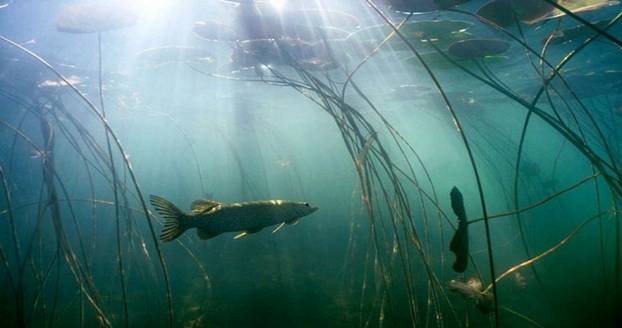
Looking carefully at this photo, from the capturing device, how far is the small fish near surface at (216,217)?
8.11ft

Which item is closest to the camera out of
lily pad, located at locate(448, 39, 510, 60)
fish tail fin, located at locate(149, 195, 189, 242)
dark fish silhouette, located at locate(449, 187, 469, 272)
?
dark fish silhouette, located at locate(449, 187, 469, 272)

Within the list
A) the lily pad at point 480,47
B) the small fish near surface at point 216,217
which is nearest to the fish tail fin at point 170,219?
the small fish near surface at point 216,217

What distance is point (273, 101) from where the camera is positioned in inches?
875

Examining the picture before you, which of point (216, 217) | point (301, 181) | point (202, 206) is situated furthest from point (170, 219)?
point (301, 181)

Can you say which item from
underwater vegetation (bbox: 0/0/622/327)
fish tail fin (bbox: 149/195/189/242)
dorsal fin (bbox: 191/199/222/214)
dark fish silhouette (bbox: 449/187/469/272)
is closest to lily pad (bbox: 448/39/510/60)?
underwater vegetation (bbox: 0/0/622/327)

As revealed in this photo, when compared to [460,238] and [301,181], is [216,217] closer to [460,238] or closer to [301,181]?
[460,238]

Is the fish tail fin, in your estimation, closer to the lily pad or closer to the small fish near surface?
the small fish near surface

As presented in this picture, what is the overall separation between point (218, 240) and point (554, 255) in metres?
13.5

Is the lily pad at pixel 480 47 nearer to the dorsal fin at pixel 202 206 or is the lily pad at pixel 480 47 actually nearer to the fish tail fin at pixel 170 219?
the dorsal fin at pixel 202 206

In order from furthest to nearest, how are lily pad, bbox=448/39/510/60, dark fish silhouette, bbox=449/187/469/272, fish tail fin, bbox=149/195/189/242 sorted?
lily pad, bbox=448/39/510/60, fish tail fin, bbox=149/195/189/242, dark fish silhouette, bbox=449/187/469/272

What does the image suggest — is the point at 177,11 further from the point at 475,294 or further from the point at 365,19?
the point at 475,294

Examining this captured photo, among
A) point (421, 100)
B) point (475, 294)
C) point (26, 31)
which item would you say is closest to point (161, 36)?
point (26, 31)

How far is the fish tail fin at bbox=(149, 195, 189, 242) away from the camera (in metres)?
2.47

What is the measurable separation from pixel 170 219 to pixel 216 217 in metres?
0.36
